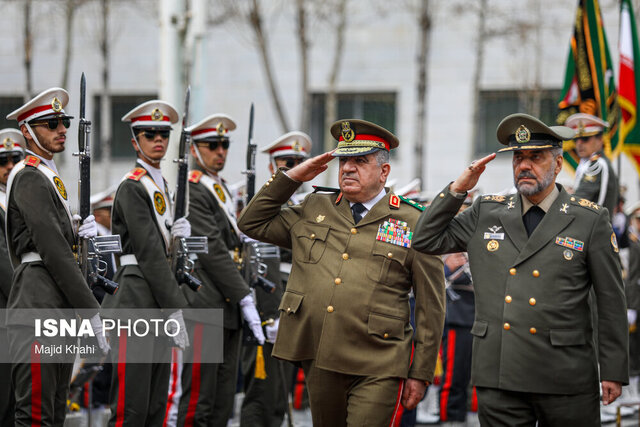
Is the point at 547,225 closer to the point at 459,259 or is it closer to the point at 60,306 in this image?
the point at 60,306

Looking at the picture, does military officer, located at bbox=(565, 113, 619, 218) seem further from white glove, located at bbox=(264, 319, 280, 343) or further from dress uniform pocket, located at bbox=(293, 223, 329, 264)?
dress uniform pocket, located at bbox=(293, 223, 329, 264)

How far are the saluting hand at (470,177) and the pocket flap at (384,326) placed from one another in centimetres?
81

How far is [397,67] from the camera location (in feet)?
68.1

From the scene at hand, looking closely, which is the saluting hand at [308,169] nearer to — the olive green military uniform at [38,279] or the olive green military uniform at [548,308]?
the olive green military uniform at [548,308]

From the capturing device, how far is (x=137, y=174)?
23.6ft

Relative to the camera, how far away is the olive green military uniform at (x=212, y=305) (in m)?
7.80

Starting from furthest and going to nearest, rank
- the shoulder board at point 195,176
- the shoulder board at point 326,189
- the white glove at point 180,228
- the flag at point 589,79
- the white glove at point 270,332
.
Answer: the flag at point 589,79
the white glove at point 270,332
the shoulder board at point 195,176
the white glove at point 180,228
the shoulder board at point 326,189

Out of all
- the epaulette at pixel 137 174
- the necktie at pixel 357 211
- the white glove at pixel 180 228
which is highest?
the epaulette at pixel 137 174

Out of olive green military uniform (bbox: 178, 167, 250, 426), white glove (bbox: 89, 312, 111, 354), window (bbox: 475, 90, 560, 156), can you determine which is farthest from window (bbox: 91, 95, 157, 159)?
white glove (bbox: 89, 312, 111, 354)

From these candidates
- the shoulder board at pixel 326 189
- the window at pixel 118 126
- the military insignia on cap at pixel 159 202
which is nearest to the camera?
the shoulder board at pixel 326 189

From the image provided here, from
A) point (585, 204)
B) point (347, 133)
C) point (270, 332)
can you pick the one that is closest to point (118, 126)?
point (270, 332)

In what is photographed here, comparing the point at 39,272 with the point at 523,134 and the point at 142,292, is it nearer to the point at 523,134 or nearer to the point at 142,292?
the point at 142,292

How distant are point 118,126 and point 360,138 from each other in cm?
1627

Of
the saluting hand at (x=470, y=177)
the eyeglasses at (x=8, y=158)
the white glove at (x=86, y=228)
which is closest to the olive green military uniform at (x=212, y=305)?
the eyeglasses at (x=8, y=158)
